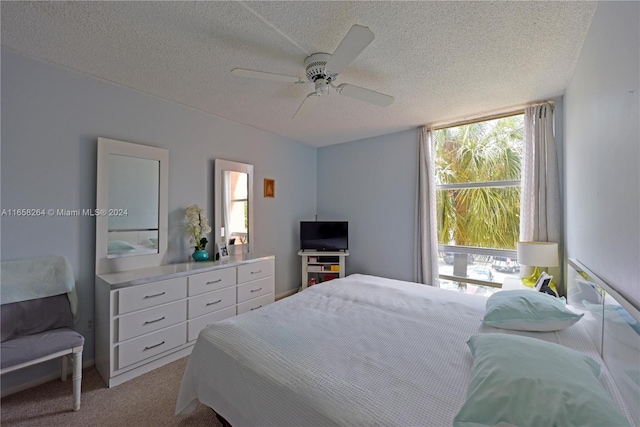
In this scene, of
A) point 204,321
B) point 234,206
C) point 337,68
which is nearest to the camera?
point 337,68

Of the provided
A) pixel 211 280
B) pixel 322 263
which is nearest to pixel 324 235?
pixel 322 263

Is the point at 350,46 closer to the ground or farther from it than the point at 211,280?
farther from it

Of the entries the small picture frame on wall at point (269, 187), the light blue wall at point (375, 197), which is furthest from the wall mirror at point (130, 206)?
the light blue wall at point (375, 197)

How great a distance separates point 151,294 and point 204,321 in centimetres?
62

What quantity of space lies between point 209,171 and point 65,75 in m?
1.41

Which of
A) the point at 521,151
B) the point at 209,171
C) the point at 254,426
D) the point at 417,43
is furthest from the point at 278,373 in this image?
the point at 521,151

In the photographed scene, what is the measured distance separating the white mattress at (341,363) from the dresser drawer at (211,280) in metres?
1.00

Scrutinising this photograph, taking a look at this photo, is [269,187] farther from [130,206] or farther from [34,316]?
[34,316]

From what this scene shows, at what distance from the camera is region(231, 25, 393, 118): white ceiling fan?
55.6 inches

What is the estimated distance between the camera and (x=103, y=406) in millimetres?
1829

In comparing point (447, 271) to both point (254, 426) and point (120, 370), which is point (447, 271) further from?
point (120, 370)

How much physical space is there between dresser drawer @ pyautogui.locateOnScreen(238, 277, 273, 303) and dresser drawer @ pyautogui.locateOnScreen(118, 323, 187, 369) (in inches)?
26.3

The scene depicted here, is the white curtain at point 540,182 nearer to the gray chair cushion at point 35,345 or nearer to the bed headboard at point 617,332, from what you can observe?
the bed headboard at point 617,332

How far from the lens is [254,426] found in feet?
3.90
